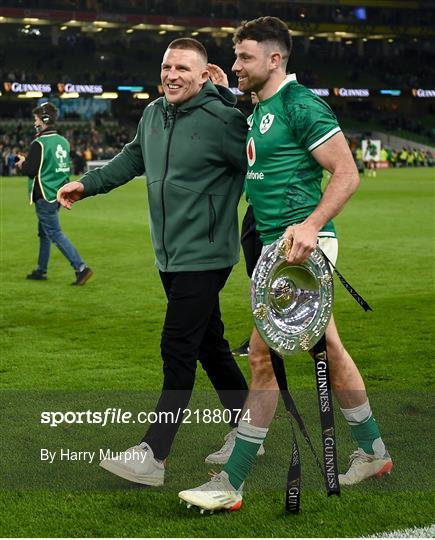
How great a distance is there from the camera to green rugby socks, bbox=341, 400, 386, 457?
16.3 feet

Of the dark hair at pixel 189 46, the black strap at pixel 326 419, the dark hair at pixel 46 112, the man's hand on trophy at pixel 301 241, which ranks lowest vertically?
the dark hair at pixel 46 112

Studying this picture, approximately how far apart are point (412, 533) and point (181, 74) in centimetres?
235

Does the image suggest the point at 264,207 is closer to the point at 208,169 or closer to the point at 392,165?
the point at 208,169

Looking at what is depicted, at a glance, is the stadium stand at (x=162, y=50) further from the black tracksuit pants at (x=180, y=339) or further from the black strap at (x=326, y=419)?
the black strap at (x=326, y=419)

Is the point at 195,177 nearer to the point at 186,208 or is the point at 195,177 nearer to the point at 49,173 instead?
the point at 186,208

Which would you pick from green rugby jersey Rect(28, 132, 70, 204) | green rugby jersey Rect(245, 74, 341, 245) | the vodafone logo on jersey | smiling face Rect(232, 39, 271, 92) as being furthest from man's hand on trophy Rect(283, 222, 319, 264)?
green rugby jersey Rect(28, 132, 70, 204)

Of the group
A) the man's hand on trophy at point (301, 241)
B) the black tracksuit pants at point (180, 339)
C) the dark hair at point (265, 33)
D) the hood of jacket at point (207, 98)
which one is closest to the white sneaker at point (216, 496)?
the black tracksuit pants at point (180, 339)

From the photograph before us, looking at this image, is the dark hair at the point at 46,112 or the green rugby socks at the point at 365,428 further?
the dark hair at the point at 46,112

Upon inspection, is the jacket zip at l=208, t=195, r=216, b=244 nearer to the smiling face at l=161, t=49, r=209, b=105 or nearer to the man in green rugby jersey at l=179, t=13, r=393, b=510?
the man in green rugby jersey at l=179, t=13, r=393, b=510

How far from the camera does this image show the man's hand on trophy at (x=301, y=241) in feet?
14.0

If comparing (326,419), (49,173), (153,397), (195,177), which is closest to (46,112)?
(49,173)

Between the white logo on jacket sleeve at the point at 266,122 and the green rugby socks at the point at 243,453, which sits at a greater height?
the white logo on jacket sleeve at the point at 266,122

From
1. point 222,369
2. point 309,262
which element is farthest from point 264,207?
point 222,369

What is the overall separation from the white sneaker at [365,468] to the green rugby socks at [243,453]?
20.9 inches
